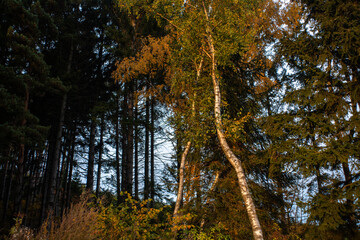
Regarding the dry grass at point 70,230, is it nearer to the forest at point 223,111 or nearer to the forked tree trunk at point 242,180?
the forest at point 223,111

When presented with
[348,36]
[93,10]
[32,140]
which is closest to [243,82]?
[348,36]

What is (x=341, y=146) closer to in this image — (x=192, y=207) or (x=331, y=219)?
(x=331, y=219)

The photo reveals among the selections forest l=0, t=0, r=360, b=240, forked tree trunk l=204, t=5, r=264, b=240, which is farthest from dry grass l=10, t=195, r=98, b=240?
forked tree trunk l=204, t=5, r=264, b=240

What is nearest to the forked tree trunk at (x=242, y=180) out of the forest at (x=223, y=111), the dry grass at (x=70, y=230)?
the forest at (x=223, y=111)

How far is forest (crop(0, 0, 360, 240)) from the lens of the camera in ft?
16.1

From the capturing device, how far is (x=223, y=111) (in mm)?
8633

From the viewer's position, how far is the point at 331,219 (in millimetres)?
4355

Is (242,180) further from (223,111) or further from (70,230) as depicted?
(70,230)

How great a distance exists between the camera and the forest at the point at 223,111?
16.1 ft

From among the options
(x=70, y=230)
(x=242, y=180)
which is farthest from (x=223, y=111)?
(x=70, y=230)

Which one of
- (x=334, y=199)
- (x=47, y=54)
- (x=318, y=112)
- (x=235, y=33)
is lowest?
(x=334, y=199)

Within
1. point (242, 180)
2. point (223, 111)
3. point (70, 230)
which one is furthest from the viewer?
point (223, 111)

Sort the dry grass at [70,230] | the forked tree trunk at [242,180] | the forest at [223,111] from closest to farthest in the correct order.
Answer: the dry grass at [70,230] → the forest at [223,111] → the forked tree trunk at [242,180]

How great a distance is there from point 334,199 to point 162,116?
9.68 meters
